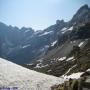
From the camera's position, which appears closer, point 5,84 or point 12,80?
point 5,84

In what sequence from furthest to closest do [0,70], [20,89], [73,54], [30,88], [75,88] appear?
[73,54] < [0,70] < [30,88] < [20,89] < [75,88]

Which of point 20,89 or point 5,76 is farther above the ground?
point 5,76

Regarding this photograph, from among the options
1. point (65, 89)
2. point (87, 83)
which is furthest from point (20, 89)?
point (87, 83)

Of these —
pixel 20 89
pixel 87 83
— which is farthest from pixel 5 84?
pixel 87 83

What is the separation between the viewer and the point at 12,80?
25750mm

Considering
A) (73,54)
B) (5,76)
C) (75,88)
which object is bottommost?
(75,88)

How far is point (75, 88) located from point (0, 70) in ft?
46.1

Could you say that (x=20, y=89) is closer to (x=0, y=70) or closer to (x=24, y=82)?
(x=24, y=82)

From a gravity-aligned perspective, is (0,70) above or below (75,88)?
above

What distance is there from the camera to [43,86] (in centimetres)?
2661

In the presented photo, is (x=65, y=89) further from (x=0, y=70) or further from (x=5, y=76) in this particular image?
(x=0, y=70)

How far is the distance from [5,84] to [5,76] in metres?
3.46

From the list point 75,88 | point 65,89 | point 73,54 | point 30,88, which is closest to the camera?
point 75,88

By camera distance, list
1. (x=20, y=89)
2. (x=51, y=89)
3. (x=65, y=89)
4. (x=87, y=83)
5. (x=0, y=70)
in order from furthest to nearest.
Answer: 1. (x=0, y=70)
2. (x=51, y=89)
3. (x=20, y=89)
4. (x=65, y=89)
5. (x=87, y=83)
